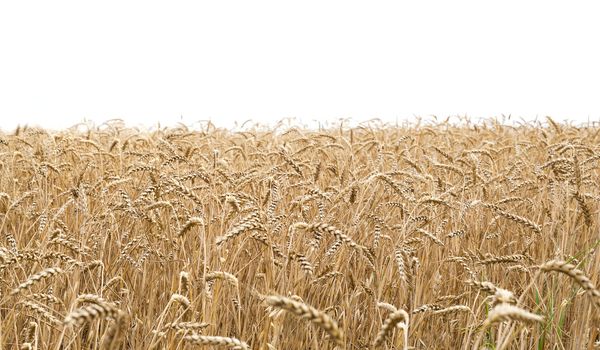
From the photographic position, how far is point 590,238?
11.0 ft

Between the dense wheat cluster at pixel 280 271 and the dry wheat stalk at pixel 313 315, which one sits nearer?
the dry wheat stalk at pixel 313 315

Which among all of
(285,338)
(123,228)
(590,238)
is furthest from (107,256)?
(590,238)

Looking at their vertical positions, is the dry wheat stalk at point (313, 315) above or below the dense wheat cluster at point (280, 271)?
above

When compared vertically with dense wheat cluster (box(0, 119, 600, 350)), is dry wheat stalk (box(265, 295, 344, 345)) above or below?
above

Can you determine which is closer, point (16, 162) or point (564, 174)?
point (564, 174)

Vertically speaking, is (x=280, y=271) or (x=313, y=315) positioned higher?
(x=313, y=315)

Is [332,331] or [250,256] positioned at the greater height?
[332,331]

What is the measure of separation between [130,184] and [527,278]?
257 cm

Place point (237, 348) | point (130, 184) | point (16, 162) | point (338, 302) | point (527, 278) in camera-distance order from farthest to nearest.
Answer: point (16, 162)
point (130, 184)
point (527, 278)
point (338, 302)
point (237, 348)

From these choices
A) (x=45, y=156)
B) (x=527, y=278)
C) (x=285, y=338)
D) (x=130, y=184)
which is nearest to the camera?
(x=285, y=338)

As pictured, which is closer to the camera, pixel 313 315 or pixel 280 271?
pixel 313 315

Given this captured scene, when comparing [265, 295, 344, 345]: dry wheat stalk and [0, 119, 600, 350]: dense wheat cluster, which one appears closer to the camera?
[265, 295, 344, 345]: dry wheat stalk

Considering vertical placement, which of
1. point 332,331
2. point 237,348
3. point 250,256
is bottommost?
point 250,256

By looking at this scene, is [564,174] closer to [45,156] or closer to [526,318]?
[526,318]
